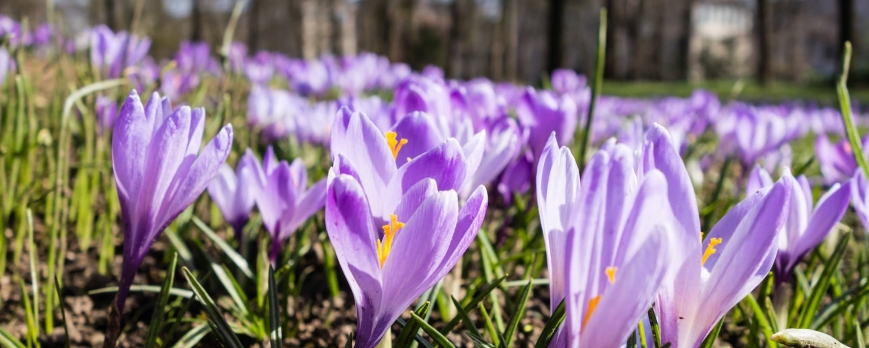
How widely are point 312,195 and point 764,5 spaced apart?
2167 cm

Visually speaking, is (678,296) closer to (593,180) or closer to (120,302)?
(593,180)

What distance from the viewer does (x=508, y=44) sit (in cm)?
1459

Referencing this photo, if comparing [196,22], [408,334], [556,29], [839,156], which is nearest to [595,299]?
Answer: [408,334]

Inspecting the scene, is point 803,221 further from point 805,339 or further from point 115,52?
point 115,52

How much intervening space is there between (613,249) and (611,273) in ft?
0.08

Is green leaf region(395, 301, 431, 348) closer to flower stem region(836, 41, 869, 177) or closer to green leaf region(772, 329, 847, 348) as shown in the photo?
green leaf region(772, 329, 847, 348)

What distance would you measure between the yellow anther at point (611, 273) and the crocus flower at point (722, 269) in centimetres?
7

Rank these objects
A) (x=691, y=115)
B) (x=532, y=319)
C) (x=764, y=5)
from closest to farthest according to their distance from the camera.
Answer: (x=532, y=319), (x=691, y=115), (x=764, y=5)

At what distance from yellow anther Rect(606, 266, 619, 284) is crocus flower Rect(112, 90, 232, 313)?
44 cm

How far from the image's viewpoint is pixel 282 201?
105 cm

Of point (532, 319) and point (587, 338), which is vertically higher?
point (587, 338)

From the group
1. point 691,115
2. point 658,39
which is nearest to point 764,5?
point 691,115

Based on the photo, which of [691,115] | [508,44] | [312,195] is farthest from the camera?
[508,44]

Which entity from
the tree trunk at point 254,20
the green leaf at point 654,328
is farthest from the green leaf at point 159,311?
the tree trunk at point 254,20
